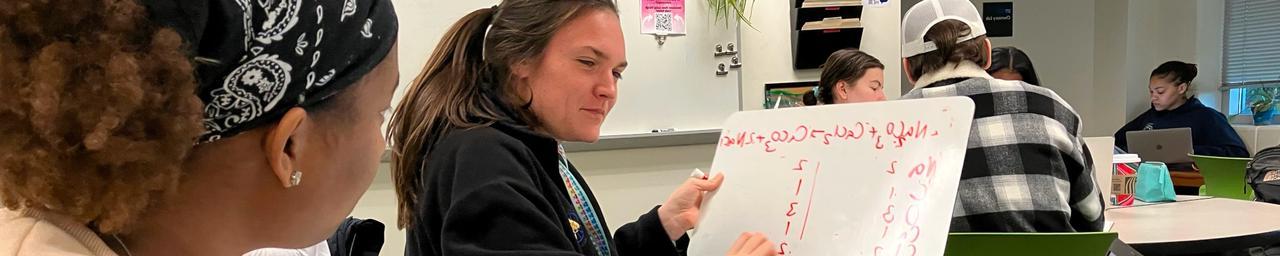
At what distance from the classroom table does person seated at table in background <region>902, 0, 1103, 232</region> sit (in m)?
0.26

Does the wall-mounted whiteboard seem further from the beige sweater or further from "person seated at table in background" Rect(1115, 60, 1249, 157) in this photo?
"person seated at table in background" Rect(1115, 60, 1249, 157)

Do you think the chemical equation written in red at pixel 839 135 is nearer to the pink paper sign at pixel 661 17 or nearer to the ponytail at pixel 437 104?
the ponytail at pixel 437 104

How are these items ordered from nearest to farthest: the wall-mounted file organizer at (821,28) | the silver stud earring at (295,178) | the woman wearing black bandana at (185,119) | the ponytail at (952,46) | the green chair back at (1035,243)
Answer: the woman wearing black bandana at (185,119) < the silver stud earring at (295,178) < the green chair back at (1035,243) < the ponytail at (952,46) < the wall-mounted file organizer at (821,28)

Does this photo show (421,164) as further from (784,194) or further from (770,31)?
(770,31)

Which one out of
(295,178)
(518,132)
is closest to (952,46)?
(518,132)

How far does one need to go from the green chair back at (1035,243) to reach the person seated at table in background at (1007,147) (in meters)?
0.21

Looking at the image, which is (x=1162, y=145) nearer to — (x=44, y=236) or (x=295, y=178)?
(x=295, y=178)

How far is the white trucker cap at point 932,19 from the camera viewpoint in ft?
6.27

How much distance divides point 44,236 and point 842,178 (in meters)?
0.81

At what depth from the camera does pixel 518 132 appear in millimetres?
1070

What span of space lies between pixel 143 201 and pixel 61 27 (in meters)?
0.13

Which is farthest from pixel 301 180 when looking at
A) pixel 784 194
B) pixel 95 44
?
pixel 784 194

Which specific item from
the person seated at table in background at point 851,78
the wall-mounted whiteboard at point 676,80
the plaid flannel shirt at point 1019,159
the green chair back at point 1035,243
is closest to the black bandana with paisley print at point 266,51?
the green chair back at point 1035,243

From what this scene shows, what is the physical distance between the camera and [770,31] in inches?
134
